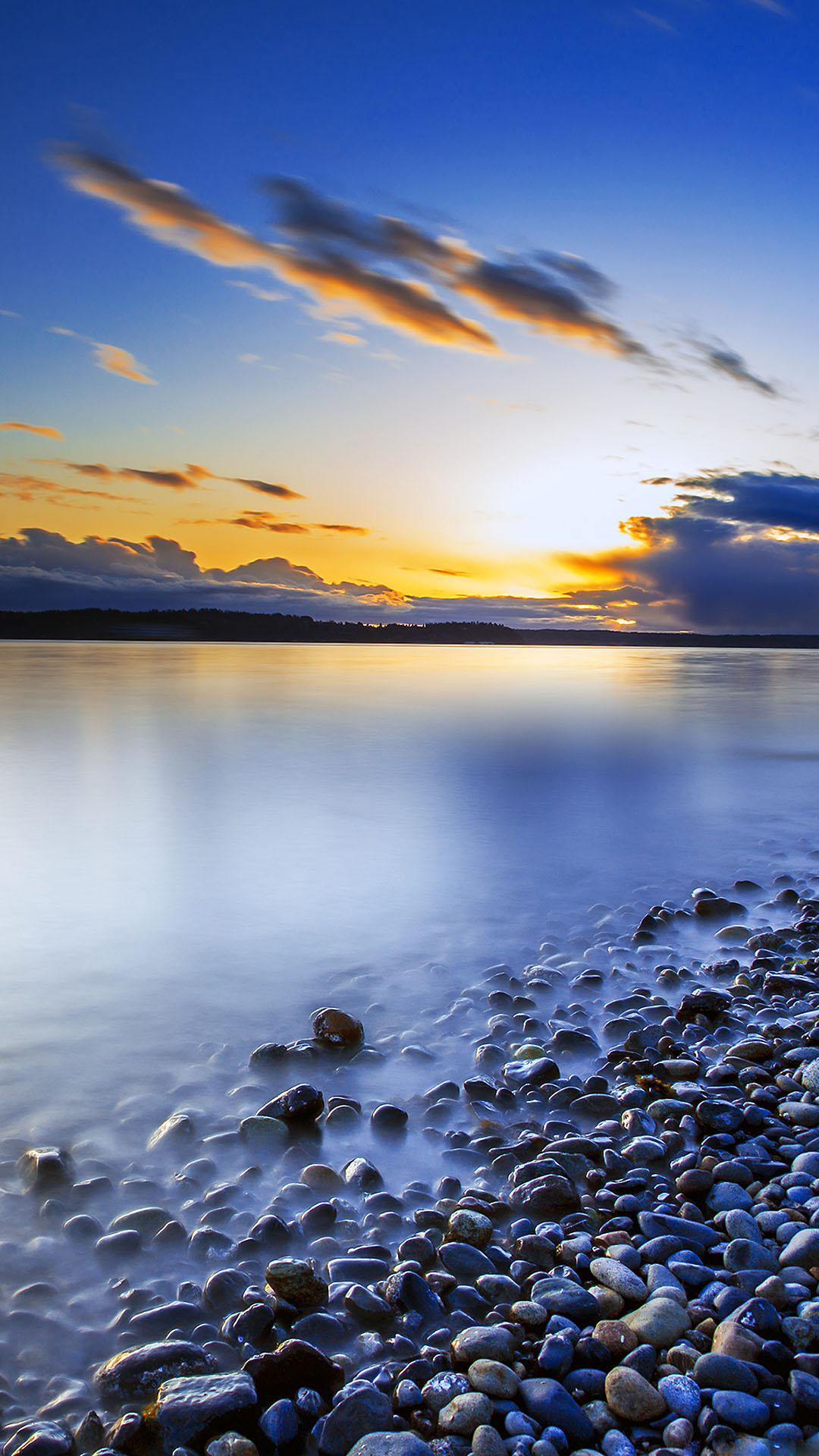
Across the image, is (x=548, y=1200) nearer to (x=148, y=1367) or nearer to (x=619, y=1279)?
(x=619, y=1279)

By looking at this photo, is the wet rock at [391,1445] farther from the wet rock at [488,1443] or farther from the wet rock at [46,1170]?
the wet rock at [46,1170]

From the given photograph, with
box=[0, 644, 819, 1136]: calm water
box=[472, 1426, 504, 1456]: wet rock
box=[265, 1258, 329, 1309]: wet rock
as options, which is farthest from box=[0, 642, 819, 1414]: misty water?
box=[472, 1426, 504, 1456]: wet rock

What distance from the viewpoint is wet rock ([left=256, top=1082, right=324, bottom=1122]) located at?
11.0 feet

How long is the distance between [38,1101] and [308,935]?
2346 mm

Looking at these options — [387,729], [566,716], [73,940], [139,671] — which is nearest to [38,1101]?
[73,940]

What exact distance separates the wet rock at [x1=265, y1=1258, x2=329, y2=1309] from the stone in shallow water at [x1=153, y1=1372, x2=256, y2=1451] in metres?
0.32

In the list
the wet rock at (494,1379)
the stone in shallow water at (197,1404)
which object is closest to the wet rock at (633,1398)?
the wet rock at (494,1379)

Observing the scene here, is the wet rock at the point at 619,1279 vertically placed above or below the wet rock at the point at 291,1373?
above

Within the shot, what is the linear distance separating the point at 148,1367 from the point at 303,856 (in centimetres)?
564

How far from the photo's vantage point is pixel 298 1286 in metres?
2.44

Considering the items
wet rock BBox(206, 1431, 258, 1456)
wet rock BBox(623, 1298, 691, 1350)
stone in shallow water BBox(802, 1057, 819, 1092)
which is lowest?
wet rock BBox(206, 1431, 258, 1456)

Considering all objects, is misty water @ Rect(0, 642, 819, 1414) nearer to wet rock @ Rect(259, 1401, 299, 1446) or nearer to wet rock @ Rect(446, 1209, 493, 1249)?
wet rock @ Rect(446, 1209, 493, 1249)

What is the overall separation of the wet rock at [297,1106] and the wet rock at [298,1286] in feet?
2.91

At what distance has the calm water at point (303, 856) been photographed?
4469mm
